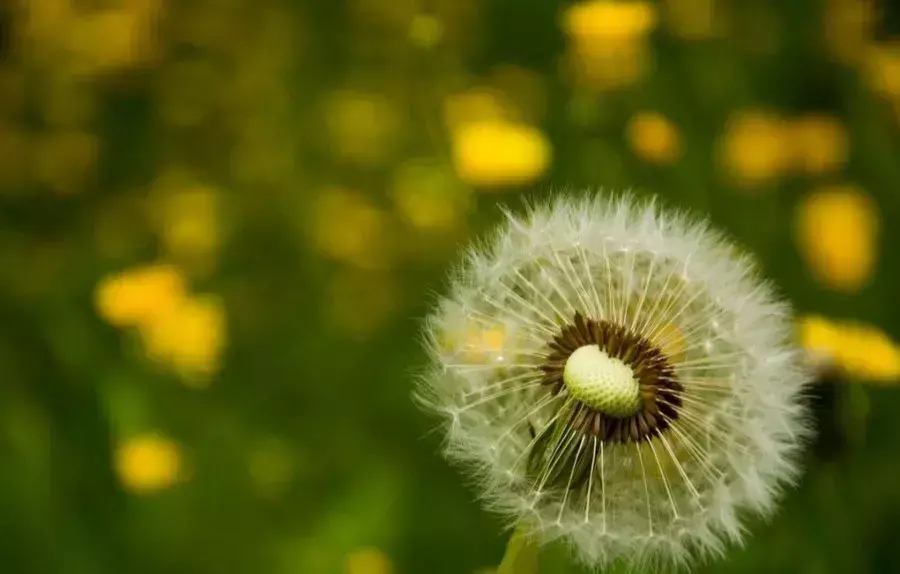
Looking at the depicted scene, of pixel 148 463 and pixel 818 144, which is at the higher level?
pixel 818 144

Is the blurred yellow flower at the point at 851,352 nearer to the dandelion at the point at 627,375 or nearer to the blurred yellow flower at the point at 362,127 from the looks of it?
the dandelion at the point at 627,375

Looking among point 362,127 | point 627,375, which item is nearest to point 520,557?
point 627,375

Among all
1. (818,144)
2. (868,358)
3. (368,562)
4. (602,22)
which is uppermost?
(602,22)

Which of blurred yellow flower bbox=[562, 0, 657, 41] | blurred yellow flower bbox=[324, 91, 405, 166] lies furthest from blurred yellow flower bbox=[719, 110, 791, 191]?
blurred yellow flower bbox=[324, 91, 405, 166]

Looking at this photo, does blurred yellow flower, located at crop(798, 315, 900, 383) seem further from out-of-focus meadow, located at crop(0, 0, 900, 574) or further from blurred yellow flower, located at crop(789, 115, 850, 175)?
blurred yellow flower, located at crop(789, 115, 850, 175)

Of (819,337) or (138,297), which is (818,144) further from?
(138,297)

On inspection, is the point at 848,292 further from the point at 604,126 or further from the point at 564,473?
the point at 564,473

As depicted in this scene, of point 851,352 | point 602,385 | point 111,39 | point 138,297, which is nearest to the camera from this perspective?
point 602,385
